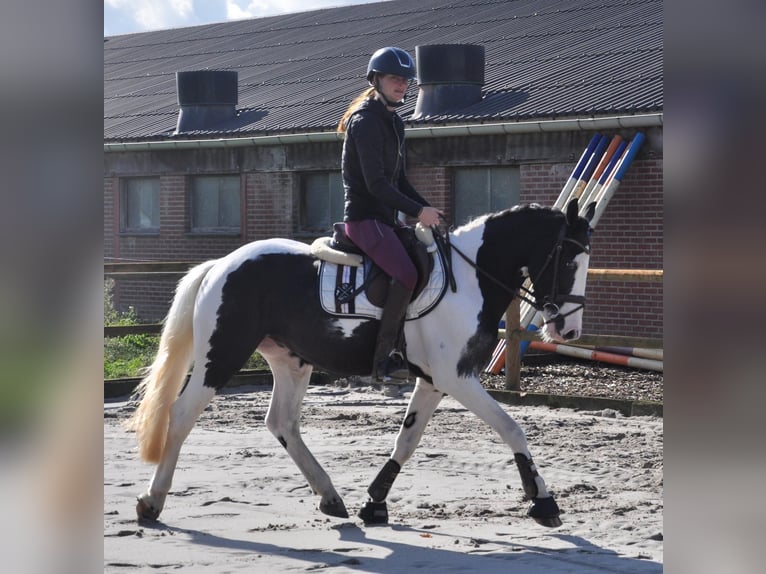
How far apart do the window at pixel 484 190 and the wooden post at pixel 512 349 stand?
199 inches

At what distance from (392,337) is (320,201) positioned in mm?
13467

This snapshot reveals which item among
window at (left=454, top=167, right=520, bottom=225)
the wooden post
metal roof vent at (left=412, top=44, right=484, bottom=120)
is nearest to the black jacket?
the wooden post

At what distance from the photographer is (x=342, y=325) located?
6547 mm

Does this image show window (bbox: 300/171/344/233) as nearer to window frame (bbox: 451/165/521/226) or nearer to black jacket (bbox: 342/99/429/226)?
window frame (bbox: 451/165/521/226)

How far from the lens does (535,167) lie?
16.3 meters

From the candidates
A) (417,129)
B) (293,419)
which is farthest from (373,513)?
(417,129)

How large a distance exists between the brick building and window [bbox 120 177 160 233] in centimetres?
3

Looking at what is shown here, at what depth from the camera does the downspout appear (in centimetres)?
1502

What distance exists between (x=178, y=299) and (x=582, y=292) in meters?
2.32

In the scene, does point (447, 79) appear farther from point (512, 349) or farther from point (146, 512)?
point (146, 512)

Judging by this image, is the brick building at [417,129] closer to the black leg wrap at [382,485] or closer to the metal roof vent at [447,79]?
the metal roof vent at [447,79]

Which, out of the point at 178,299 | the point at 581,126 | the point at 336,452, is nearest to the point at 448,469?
the point at 336,452

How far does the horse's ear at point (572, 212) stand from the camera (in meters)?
6.54
